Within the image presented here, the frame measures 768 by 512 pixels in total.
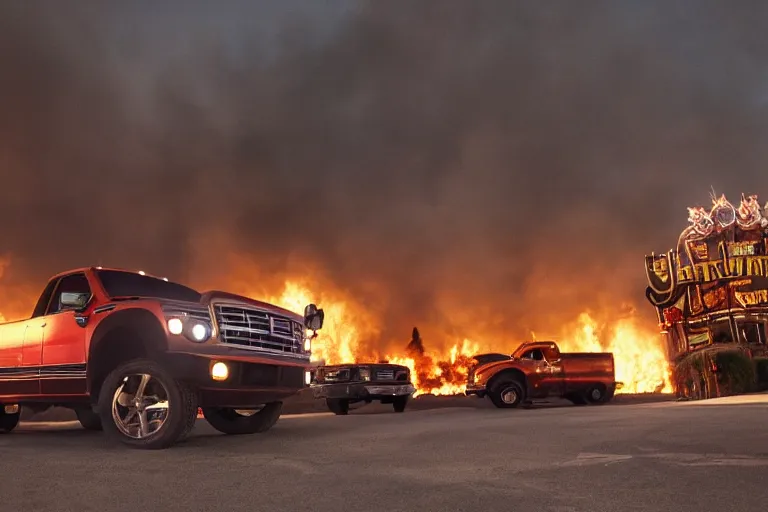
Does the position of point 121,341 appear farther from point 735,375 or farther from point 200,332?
point 735,375

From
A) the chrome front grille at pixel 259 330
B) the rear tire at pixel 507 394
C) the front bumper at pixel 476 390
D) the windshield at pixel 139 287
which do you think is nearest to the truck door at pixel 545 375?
the rear tire at pixel 507 394

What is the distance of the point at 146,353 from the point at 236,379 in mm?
1248

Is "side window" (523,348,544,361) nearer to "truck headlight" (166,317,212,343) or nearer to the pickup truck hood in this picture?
the pickup truck hood

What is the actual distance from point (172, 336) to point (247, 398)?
134cm

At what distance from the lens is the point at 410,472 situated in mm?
5961

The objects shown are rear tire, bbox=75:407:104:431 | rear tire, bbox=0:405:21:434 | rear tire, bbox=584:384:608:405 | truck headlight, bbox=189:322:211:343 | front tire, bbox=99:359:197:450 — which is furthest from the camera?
rear tire, bbox=584:384:608:405

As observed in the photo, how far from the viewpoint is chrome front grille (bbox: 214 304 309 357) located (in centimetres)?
842

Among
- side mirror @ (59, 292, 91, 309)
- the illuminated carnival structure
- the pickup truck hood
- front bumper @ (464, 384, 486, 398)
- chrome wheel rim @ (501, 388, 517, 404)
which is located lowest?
chrome wheel rim @ (501, 388, 517, 404)

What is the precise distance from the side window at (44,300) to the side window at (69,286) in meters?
0.09

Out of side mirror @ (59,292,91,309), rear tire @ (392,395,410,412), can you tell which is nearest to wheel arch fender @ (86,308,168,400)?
side mirror @ (59,292,91,309)

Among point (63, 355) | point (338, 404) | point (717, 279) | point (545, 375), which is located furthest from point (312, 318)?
point (717, 279)

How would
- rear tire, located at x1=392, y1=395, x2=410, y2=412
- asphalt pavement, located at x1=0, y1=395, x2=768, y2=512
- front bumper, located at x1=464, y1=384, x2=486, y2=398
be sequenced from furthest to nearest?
front bumper, located at x1=464, y1=384, x2=486, y2=398 < rear tire, located at x1=392, y1=395, x2=410, y2=412 < asphalt pavement, located at x1=0, y1=395, x2=768, y2=512

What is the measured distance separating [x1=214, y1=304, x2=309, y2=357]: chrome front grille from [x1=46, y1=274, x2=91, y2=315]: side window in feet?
7.66

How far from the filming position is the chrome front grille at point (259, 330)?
27.6ft
